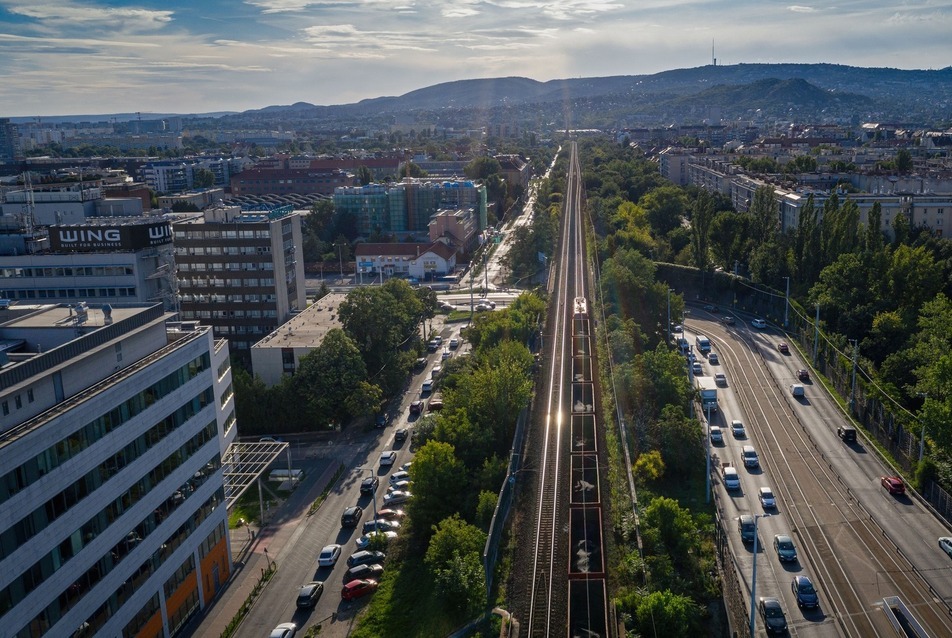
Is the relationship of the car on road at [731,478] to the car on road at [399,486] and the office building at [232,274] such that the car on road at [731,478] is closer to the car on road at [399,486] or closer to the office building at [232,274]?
the car on road at [399,486]

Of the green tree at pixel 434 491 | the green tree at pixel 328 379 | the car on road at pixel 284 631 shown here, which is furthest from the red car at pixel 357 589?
the green tree at pixel 328 379

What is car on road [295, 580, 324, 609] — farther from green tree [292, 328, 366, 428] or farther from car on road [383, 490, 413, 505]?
green tree [292, 328, 366, 428]

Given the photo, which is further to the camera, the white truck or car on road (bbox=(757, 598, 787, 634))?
the white truck

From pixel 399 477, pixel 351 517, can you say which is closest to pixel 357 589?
pixel 351 517

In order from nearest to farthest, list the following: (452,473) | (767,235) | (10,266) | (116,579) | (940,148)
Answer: (116,579)
(452,473)
(10,266)
(767,235)
(940,148)

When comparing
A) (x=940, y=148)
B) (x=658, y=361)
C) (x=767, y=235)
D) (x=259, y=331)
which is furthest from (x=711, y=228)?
(x=940, y=148)

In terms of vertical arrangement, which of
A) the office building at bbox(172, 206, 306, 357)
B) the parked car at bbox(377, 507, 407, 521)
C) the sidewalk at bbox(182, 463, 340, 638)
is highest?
the office building at bbox(172, 206, 306, 357)

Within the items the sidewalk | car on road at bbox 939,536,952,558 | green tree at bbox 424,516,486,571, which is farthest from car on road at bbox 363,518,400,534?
car on road at bbox 939,536,952,558

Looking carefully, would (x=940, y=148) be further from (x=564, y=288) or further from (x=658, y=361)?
(x=658, y=361)
